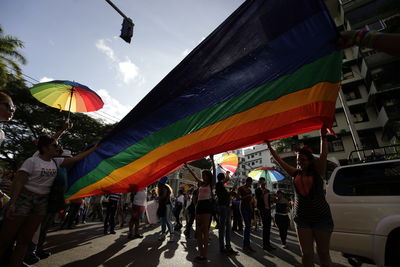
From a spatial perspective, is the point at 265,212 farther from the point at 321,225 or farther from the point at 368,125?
the point at 368,125

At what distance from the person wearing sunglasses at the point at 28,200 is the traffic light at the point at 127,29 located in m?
4.78

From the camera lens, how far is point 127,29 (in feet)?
21.0

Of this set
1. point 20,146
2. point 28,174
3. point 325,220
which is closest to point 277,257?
point 325,220

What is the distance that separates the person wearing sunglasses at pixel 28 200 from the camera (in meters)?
2.41

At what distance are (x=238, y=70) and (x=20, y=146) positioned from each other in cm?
2683

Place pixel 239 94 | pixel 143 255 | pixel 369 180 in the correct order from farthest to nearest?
pixel 143 255 < pixel 369 180 < pixel 239 94

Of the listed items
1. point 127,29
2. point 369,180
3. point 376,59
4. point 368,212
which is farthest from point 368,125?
point 127,29

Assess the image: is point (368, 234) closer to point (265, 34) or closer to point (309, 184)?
point (309, 184)

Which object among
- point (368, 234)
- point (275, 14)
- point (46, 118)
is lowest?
point (368, 234)

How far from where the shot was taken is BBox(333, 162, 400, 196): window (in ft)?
10.9

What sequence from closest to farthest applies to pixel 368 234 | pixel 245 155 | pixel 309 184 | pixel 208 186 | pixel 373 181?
pixel 309 184
pixel 368 234
pixel 373 181
pixel 208 186
pixel 245 155

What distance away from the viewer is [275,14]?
7.53 feet

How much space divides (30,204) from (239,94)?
3185 millimetres

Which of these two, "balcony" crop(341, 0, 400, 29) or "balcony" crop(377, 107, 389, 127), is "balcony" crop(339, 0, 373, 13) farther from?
"balcony" crop(377, 107, 389, 127)
